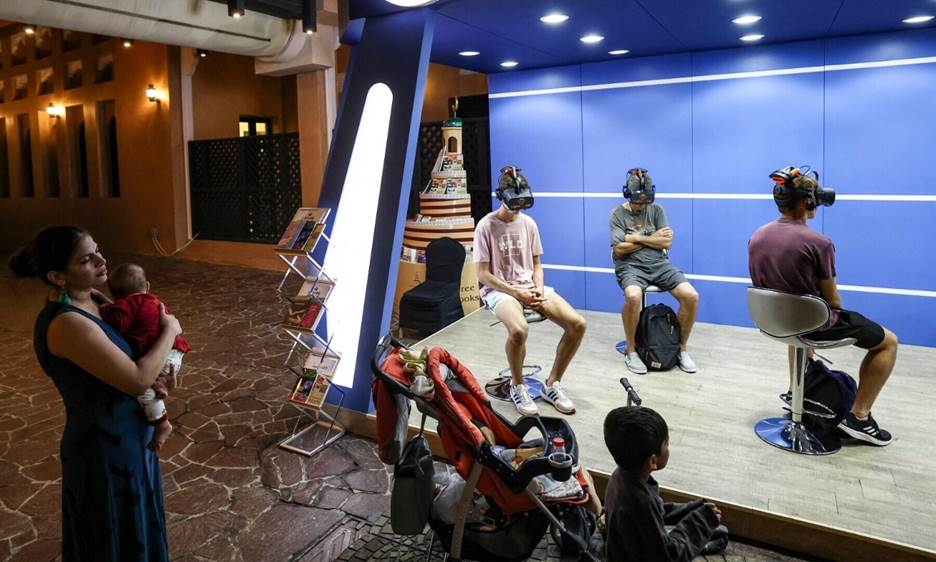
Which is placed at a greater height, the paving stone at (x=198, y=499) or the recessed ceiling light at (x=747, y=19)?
the recessed ceiling light at (x=747, y=19)

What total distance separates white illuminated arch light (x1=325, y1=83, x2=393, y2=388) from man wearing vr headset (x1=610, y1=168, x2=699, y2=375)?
197cm

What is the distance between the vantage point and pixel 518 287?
4156mm

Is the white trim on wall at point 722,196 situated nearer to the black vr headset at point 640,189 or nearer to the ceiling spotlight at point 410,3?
the black vr headset at point 640,189

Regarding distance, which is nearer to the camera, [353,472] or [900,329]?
[353,472]

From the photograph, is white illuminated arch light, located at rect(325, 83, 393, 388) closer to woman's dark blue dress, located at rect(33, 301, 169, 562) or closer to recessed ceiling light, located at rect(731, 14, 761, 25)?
woman's dark blue dress, located at rect(33, 301, 169, 562)

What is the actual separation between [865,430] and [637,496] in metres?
2.12

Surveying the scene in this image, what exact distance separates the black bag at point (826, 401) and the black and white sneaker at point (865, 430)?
0.15 feet

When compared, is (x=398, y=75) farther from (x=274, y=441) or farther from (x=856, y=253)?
(x=856, y=253)

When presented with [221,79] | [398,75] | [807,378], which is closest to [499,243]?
[398,75]

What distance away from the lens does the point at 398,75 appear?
4051 millimetres

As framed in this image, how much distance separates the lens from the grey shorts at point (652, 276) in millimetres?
4780

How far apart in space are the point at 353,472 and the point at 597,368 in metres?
2.06

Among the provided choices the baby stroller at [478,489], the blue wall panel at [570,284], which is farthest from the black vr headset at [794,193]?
the blue wall panel at [570,284]

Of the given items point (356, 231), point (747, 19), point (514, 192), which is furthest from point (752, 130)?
point (356, 231)
